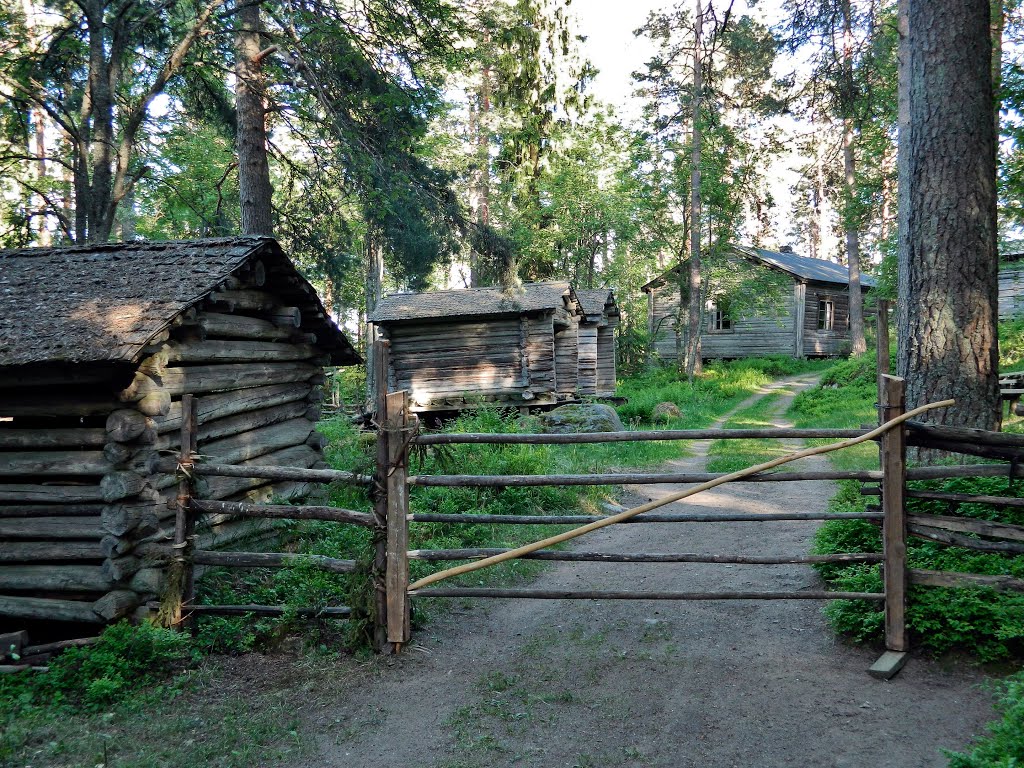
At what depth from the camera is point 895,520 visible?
4738 millimetres

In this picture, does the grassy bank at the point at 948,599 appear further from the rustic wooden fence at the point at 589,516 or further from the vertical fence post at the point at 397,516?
the vertical fence post at the point at 397,516

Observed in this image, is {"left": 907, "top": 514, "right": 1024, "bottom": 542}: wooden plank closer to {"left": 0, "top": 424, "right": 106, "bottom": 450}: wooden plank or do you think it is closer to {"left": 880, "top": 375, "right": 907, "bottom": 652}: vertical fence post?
{"left": 880, "top": 375, "right": 907, "bottom": 652}: vertical fence post

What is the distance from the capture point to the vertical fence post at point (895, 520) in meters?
4.70

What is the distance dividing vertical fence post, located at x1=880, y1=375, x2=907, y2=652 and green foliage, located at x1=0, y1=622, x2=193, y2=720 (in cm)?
518

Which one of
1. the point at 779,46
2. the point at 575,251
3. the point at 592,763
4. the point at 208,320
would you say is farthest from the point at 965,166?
the point at 575,251

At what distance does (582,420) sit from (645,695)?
12.5 meters

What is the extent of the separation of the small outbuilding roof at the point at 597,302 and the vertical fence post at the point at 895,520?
20230mm

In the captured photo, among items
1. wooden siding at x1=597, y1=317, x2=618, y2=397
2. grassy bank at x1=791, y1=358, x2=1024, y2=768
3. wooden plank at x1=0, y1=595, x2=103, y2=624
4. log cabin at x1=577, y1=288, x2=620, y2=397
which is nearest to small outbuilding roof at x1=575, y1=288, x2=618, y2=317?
log cabin at x1=577, y1=288, x2=620, y2=397

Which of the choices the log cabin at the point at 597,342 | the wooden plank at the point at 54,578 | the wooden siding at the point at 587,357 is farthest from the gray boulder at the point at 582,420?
the wooden plank at the point at 54,578

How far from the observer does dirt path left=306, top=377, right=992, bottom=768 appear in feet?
12.7

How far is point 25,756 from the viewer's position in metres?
4.06

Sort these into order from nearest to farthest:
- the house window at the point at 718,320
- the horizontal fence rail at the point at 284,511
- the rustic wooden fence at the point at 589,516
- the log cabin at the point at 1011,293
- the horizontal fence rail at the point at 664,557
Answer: the rustic wooden fence at the point at 589,516, the horizontal fence rail at the point at 664,557, the horizontal fence rail at the point at 284,511, the log cabin at the point at 1011,293, the house window at the point at 718,320

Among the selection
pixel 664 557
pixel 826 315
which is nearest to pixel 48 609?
pixel 664 557

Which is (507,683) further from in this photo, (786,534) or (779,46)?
(779,46)
